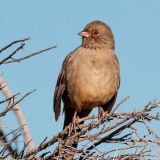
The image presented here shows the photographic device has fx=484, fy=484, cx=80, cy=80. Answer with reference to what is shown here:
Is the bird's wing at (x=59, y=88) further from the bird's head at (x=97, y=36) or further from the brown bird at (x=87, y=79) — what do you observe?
the bird's head at (x=97, y=36)

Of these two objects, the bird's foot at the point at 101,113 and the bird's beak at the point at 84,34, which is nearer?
the bird's foot at the point at 101,113

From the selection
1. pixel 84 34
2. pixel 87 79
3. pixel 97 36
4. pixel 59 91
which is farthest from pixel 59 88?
pixel 97 36

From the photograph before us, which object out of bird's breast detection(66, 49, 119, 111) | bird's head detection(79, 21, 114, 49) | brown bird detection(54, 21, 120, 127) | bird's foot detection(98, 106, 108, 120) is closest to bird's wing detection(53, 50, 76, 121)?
brown bird detection(54, 21, 120, 127)

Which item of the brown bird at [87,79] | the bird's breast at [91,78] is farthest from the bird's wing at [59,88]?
the bird's breast at [91,78]

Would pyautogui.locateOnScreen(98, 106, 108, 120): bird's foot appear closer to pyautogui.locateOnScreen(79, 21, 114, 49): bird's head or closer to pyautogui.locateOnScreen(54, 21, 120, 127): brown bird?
pyautogui.locateOnScreen(54, 21, 120, 127): brown bird

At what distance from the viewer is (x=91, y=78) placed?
649cm

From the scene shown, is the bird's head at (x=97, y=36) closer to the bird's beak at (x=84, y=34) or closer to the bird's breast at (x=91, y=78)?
the bird's beak at (x=84, y=34)

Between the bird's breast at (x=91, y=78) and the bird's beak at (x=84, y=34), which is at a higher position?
the bird's beak at (x=84, y=34)

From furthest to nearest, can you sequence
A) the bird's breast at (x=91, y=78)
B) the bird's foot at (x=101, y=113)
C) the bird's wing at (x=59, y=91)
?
the bird's wing at (x=59, y=91), the bird's breast at (x=91, y=78), the bird's foot at (x=101, y=113)

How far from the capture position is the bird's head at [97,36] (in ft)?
23.6

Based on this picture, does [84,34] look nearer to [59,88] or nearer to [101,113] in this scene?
[59,88]

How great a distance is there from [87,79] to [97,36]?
3.47 feet

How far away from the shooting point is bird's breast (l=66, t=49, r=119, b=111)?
652 centimetres

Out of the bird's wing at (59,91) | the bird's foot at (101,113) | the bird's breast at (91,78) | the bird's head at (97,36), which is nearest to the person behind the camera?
the bird's foot at (101,113)
